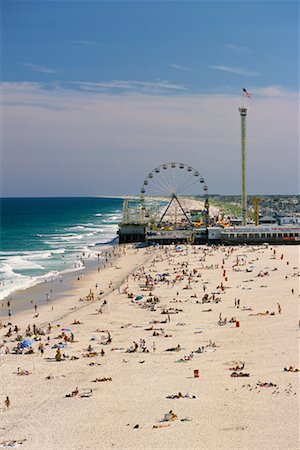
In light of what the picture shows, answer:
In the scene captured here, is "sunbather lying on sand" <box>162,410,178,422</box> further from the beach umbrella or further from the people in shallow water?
the beach umbrella

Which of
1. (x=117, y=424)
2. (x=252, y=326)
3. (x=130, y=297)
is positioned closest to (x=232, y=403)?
(x=117, y=424)

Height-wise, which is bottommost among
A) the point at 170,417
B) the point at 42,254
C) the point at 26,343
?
the point at 170,417

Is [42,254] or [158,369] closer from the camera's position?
[158,369]

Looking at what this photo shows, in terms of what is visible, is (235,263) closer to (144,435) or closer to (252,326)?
(252,326)

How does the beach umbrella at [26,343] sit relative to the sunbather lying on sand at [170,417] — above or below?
above

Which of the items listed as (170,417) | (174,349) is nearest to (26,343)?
(174,349)

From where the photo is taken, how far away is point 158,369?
20594 mm

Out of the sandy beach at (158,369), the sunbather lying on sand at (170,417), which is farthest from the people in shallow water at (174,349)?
the sunbather lying on sand at (170,417)

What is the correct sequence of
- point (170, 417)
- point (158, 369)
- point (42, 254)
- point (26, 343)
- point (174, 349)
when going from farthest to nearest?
1. point (42, 254)
2. point (26, 343)
3. point (174, 349)
4. point (158, 369)
5. point (170, 417)

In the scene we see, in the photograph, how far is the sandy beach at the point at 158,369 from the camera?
15367 mm

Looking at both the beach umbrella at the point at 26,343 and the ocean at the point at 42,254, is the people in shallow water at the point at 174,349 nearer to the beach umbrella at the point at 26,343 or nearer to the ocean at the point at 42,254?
the beach umbrella at the point at 26,343

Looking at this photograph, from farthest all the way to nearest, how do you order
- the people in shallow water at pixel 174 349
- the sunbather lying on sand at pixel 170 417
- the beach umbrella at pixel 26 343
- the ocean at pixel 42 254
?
the ocean at pixel 42 254 → the beach umbrella at pixel 26 343 → the people in shallow water at pixel 174 349 → the sunbather lying on sand at pixel 170 417

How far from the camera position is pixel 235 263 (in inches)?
1843

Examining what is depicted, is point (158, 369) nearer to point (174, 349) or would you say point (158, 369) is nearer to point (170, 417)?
point (174, 349)
